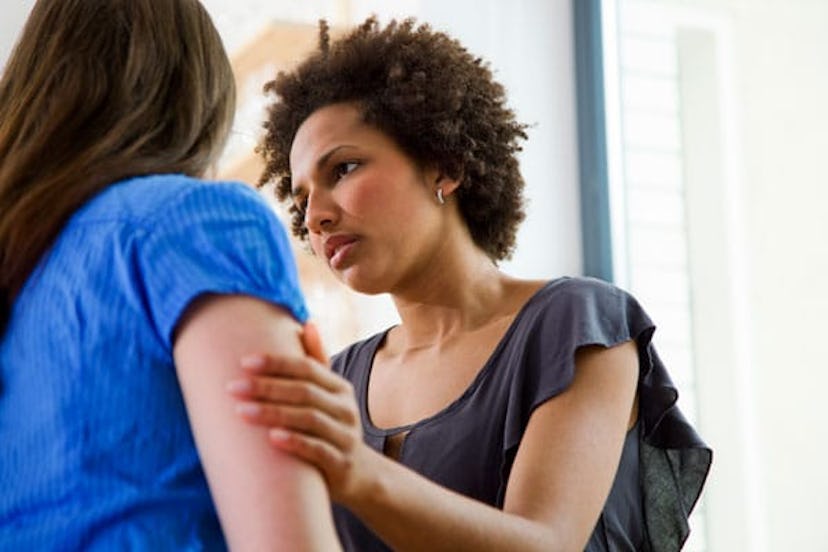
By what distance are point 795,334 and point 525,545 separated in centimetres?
167

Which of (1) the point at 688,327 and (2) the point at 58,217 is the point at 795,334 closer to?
(1) the point at 688,327

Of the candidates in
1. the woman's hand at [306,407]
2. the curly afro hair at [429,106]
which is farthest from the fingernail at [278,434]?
the curly afro hair at [429,106]

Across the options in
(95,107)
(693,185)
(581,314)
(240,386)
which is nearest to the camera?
(240,386)

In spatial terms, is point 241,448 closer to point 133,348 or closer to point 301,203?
point 133,348

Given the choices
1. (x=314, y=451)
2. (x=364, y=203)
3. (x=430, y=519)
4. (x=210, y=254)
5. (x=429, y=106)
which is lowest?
(x=430, y=519)

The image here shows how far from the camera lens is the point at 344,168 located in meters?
1.87

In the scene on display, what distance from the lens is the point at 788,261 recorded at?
3.00m

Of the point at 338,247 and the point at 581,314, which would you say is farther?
the point at 338,247

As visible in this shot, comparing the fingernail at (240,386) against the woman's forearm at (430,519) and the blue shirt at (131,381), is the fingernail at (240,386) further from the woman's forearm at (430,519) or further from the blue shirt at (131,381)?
the woman's forearm at (430,519)

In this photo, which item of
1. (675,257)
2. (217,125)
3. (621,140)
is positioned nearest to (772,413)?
(675,257)

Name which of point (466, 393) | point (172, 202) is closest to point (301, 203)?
point (466, 393)

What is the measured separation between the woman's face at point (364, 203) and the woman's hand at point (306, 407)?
32.2 inches

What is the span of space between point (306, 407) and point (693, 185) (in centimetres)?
248

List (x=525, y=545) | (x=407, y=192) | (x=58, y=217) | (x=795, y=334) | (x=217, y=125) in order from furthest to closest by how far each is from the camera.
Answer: (x=795, y=334) < (x=407, y=192) < (x=525, y=545) < (x=217, y=125) < (x=58, y=217)
